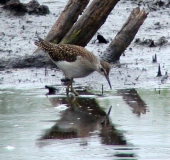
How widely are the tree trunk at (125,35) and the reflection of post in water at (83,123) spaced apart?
2.31 m

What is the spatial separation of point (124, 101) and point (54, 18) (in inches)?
260

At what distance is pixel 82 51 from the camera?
37.2ft

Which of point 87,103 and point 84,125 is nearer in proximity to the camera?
point 84,125

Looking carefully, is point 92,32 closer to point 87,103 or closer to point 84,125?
point 87,103

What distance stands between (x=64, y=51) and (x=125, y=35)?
1595 millimetres

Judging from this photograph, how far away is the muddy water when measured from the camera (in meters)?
7.79

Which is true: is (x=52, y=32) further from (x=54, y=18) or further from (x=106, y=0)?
(x=54, y=18)

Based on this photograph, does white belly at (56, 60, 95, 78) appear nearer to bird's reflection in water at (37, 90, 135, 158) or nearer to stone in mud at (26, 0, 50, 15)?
bird's reflection in water at (37, 90, 135, 158)

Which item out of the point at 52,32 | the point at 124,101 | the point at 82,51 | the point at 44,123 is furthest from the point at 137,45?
the point at 44,123

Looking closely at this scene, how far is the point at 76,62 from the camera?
36.5 ft

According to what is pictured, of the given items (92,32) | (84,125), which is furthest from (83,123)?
(92,32)

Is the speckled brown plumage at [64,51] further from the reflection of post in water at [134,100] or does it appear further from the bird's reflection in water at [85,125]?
the bird's reflection in water at [85,125]

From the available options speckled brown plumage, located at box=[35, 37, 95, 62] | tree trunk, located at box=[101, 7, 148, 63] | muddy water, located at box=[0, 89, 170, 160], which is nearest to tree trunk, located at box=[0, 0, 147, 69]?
tree trunk, located at box=[101, 7, 148, 63]

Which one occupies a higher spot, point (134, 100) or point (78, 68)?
point (78, 68)
